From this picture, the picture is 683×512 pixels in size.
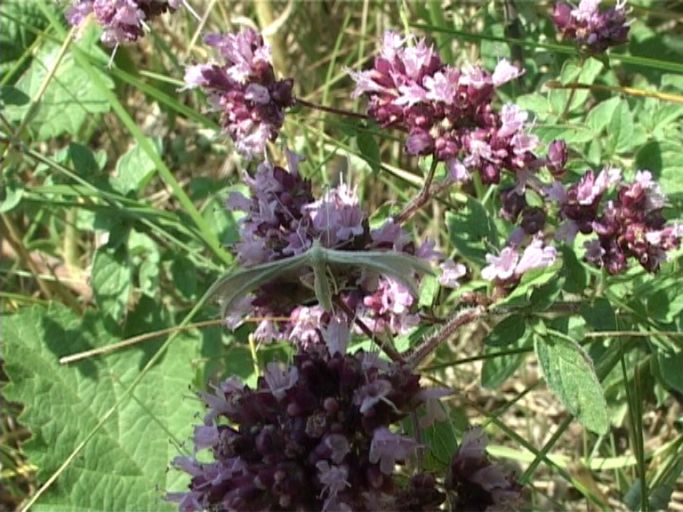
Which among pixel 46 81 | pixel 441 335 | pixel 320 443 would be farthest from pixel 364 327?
pixel 46 81

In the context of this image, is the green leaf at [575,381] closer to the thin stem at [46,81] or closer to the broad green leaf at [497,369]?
the broad green leaf at [497,369]

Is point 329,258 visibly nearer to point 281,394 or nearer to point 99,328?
point 281,394

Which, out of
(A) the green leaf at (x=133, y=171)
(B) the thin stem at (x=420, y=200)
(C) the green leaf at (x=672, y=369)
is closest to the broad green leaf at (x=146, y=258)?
(A) the green leaf at (x=133, y=171)

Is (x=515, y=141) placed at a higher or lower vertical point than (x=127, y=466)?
higher

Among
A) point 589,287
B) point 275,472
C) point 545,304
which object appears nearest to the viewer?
point 275,472

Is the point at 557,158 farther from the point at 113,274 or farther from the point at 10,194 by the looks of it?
the point at 10,194

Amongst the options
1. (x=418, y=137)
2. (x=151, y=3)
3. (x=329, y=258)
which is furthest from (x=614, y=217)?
(x=151, y=3)

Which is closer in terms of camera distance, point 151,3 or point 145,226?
point 151,3
